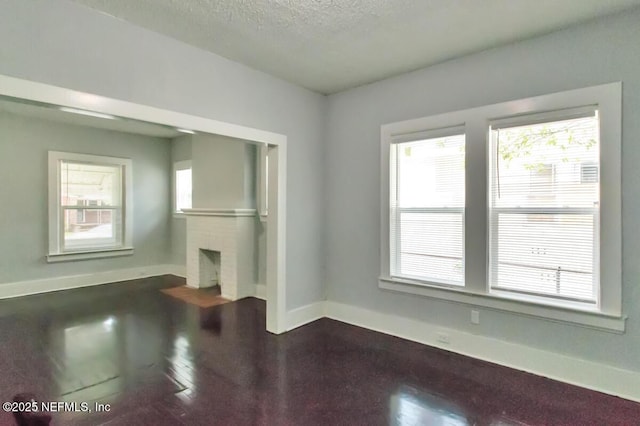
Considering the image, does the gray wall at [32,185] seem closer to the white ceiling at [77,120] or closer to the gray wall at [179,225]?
the white ceiling at [77,120]

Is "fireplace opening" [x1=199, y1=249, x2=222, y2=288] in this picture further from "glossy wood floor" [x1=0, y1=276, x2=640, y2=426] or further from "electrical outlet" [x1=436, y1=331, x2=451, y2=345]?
"electrical outlet" [x1=436, y1=331, x2=451, y2=345]

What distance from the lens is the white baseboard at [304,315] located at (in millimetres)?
3973

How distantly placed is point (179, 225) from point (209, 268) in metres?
1.54

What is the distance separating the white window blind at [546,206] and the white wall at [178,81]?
6.65 ft

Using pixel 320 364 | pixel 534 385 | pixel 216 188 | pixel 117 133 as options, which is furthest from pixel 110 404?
pixel 117 133

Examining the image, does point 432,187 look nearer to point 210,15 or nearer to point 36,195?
point 210,15

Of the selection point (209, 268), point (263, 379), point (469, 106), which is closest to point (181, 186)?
point (209, 268)

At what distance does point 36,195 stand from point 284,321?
15.7ft

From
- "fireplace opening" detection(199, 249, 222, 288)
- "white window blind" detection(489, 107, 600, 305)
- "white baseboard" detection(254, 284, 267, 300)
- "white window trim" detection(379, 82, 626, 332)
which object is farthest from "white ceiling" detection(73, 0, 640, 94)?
"fireplace opening" detection(199, 249, 222, 288)

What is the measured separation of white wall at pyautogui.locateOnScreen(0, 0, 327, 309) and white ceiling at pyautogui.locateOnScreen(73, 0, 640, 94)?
5.5 inches

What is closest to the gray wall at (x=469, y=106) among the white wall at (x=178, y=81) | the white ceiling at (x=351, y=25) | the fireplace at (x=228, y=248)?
the white ceiling at (x=351, y=25)

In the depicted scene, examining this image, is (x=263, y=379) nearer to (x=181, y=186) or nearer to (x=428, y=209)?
(x=428, y=209)

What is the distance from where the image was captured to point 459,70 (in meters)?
3.29

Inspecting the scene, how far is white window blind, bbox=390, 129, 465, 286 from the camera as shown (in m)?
3.37
